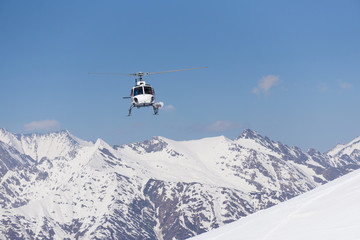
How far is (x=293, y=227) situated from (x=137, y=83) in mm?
60788

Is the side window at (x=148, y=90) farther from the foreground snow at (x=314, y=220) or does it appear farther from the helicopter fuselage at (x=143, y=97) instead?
the foreground snow at (x=314, y=220)

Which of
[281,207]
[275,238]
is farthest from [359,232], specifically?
[281,207]

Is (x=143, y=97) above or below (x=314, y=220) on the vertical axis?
above

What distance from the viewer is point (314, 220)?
24328 mm

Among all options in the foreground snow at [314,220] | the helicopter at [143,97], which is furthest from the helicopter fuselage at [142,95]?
the foreground snow at [314,220]

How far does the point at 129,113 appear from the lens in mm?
78062

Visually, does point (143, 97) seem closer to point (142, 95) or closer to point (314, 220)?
point (142, 95)

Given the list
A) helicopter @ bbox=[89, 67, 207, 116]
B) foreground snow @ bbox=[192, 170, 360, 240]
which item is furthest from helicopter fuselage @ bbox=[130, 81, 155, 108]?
foreground snow @ bbox=[192, 170, 360, 240]

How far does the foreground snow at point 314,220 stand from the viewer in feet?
72.8

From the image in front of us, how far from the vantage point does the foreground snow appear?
22188 mm

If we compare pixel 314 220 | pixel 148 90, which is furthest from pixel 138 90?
pixel 314 220

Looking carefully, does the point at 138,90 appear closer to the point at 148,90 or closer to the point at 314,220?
the point at 148,90

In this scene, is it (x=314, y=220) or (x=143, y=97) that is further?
(x=143, y=97)

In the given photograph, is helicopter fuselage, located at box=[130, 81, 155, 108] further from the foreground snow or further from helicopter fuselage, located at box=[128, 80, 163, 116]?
the foreground snow
